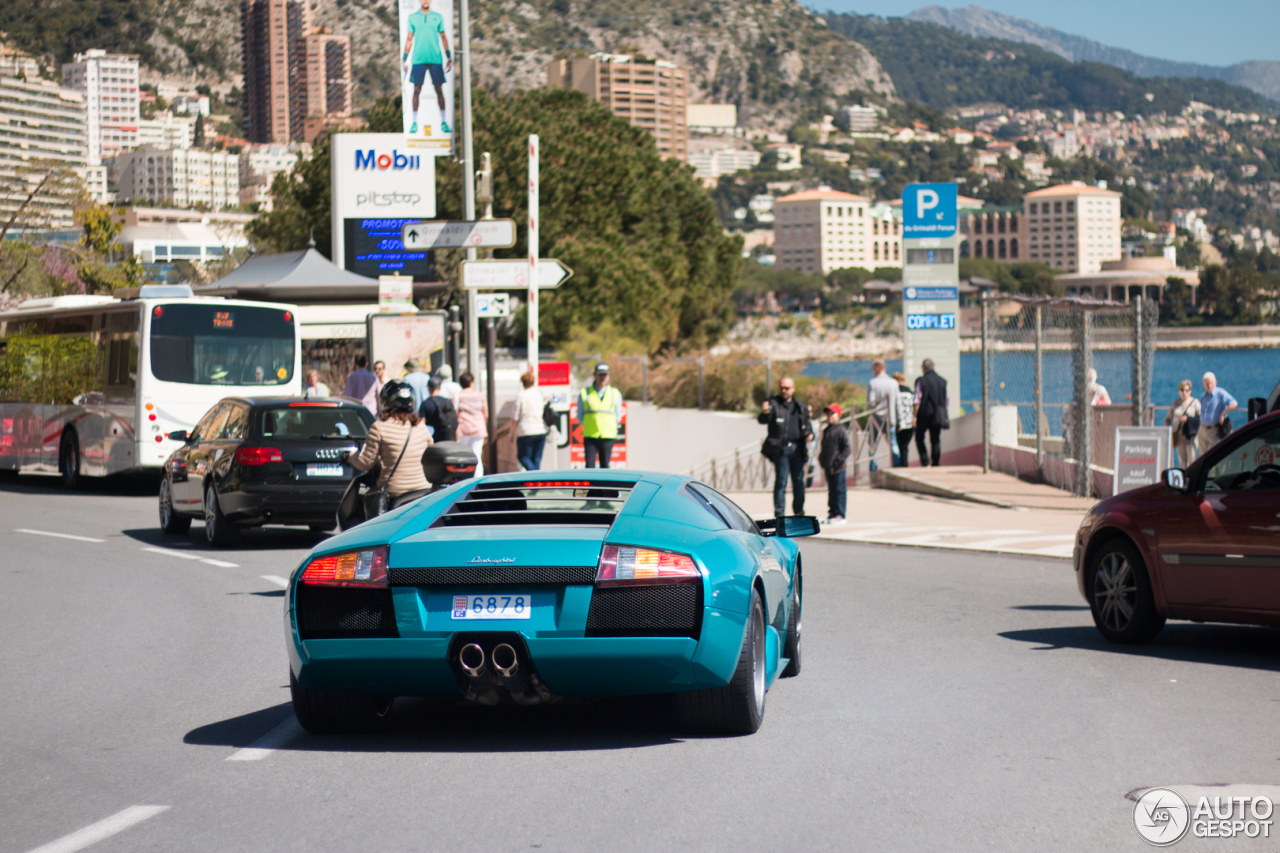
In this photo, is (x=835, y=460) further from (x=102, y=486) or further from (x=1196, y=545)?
(x=102, y=486)

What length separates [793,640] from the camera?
820 cm

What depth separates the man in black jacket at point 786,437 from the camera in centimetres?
1806

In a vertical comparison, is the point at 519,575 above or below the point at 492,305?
below

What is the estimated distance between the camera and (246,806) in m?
5.70

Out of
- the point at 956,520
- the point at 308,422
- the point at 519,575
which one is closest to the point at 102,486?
the point at 308,422

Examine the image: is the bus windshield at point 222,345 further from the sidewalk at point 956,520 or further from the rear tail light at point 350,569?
the rear tail light at point 350,569

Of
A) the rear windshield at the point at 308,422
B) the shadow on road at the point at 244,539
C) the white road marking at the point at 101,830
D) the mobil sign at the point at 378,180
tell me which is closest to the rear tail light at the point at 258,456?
the rear windshield at the point at 308,422

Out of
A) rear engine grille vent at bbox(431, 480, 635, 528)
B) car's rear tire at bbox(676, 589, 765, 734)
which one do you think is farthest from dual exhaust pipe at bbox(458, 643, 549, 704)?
car's rear tire at bbox(676, 589, 765, 734)

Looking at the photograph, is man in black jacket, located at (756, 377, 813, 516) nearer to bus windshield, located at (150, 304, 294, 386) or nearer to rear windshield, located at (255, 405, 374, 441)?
rear windshield, located at (255, 405, 374, 441)

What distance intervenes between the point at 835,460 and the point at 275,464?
20.6 feet

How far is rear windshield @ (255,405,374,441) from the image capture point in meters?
15.5

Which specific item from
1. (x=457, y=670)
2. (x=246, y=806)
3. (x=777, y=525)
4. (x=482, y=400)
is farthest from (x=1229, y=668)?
(x=482, y=400)

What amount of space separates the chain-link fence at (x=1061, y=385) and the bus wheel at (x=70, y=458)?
13.7 m

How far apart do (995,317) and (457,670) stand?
60.9 feet
